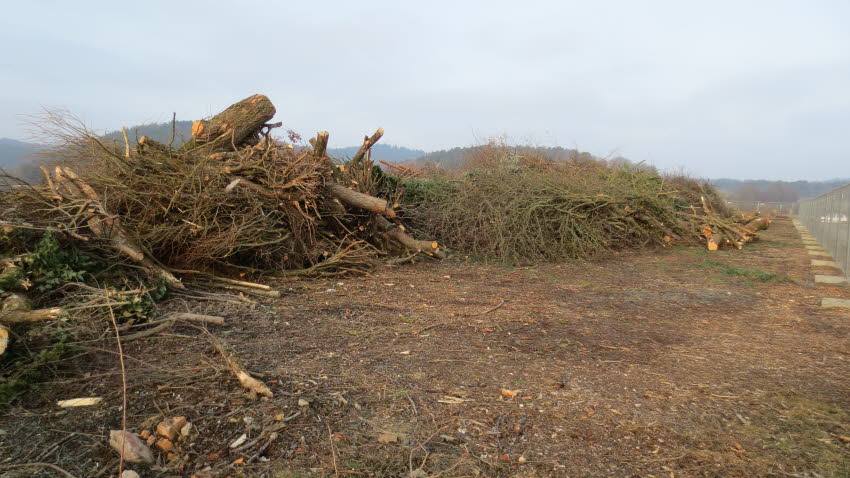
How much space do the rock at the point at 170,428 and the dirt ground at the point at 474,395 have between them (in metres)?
0.06

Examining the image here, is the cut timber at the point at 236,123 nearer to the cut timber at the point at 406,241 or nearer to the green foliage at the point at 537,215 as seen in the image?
the cut timber at the point at 406,241

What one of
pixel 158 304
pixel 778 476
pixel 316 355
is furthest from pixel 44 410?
pixel 778 476

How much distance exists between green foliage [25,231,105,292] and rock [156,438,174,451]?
2212 millimetres

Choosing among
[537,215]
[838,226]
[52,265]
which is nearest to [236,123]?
[52,265]

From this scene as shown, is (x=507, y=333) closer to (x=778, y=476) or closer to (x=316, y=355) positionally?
(x=316, y=355)

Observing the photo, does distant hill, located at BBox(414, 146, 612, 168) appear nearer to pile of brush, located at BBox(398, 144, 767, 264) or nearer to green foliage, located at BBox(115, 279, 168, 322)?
pile of brush, located at BBox(398, 144, 767, 264)

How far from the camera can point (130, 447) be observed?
2107mm

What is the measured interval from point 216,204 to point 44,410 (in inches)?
123

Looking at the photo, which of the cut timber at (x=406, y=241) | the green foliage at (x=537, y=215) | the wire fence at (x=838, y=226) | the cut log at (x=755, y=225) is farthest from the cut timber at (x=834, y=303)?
the cut log at (x=755, y=225)

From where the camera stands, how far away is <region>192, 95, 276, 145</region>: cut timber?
660 centimetres

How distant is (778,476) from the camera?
214 cm

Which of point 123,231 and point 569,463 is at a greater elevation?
point 123,231

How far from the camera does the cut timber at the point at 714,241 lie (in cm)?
1002

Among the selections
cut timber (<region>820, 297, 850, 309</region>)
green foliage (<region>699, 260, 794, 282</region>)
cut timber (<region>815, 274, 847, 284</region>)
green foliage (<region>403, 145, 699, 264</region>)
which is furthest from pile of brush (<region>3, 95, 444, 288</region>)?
cut timber (<region>815, 274, 847, 284</region>)
